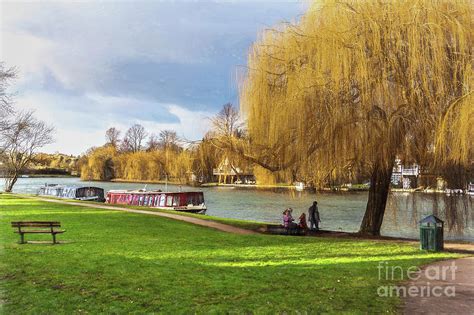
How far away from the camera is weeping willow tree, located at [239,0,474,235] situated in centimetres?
1322

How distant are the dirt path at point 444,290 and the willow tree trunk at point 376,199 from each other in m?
5.90

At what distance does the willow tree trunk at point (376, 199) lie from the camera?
15953 millimetres

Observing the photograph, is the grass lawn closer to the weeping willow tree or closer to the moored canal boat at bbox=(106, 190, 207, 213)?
the weeping willow tree

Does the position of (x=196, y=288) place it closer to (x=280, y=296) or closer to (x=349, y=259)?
(x=280, y=296)

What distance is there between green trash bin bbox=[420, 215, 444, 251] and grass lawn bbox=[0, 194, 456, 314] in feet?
1.21

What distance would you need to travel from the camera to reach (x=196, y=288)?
24.0ft

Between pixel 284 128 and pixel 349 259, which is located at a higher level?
pixel 284 128

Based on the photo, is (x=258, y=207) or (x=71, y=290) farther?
(x=258, y=207)

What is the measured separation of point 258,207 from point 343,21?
29.2 metres

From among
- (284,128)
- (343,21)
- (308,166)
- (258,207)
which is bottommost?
(258,207)

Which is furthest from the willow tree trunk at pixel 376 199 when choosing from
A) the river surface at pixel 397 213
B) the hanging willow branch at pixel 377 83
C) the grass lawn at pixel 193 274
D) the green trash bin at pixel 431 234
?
the green trash bin at pixel 431 234

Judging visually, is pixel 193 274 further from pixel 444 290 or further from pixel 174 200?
pixel 174 200

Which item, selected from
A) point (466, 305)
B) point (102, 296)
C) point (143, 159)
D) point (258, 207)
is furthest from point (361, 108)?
point (143, 159)

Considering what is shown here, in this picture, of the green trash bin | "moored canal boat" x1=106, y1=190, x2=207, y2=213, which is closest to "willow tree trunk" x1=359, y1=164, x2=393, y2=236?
the green trash bin
